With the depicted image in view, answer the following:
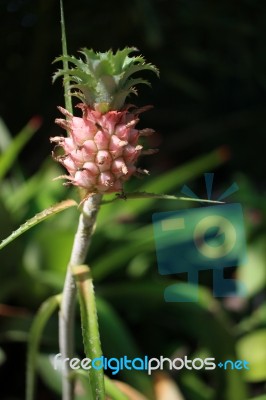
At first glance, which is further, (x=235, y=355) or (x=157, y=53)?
(x=157, y=53)

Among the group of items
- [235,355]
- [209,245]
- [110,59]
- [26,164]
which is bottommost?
[235,355]

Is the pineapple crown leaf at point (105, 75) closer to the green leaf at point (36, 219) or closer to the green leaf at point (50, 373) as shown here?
the green leaf at point (36, 219)

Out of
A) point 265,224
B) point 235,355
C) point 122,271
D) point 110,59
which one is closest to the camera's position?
point 110,59

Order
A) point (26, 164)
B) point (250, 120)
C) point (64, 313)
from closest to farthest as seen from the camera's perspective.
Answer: point (64, 313), point (26, 164), point (250, 120)

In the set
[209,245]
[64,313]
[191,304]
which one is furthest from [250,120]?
[64,313]

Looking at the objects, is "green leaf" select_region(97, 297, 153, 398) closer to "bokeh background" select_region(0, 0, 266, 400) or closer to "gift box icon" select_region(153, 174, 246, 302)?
"bokeh background" select_region(0, 0, 266, 400)

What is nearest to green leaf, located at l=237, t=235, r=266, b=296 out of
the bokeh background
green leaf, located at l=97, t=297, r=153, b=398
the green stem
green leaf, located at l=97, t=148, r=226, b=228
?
the bokeh background

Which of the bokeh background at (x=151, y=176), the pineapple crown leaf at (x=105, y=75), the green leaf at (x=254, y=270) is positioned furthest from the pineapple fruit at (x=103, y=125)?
the green leaf at (x=254, y=270)

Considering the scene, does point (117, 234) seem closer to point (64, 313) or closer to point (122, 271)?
point (122, 271)
